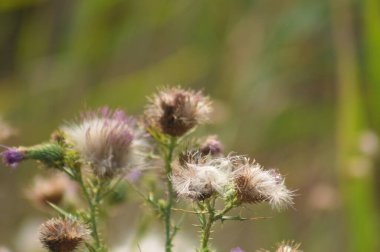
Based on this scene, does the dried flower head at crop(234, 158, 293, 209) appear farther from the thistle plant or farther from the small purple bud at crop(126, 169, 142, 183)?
the small purple bud at crop(126, 169, 142, 183)

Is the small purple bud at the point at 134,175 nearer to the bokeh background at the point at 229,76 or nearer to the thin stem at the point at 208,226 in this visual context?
the thin stem at the point at 208,226

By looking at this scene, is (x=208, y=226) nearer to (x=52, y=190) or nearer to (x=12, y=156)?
(x=12, y=156)

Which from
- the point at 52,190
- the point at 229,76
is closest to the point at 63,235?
the point at 52,190

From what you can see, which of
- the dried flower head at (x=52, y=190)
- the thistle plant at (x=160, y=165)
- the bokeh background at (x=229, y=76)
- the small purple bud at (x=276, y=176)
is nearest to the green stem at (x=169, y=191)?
the thistle plant at (x=160, y=165)

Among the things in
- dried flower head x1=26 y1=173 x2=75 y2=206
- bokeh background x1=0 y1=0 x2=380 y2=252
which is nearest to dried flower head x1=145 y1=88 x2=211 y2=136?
dried flower head x1=26 y1=173 x2=75 y2=206

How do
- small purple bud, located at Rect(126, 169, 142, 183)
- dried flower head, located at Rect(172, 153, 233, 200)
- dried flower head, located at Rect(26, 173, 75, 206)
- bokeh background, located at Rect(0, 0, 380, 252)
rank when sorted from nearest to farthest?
dried flower head, located at Rect(172, 153, 233, 200)
small purple bud, located at Rect(126, 169, 142, 183)
dried flower head, located at Rect(26, 173, 75, 206)
bokeh background, located at Rect(0, 0, 380, 252)

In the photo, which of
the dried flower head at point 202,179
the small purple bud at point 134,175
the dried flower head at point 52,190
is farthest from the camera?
the dried flower head at point 52,190

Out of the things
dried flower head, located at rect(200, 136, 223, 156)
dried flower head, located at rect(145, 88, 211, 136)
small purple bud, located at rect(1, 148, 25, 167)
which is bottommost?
small purple bud, located at rect(1, 148, 25, 167)
